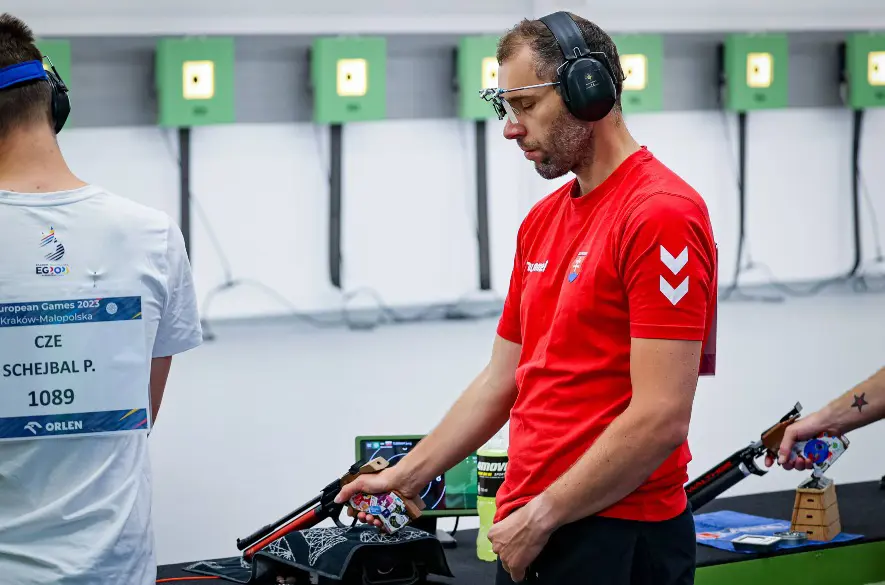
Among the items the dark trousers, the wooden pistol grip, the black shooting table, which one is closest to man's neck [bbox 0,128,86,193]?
the dark trousers

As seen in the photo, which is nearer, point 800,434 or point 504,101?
point 504,101

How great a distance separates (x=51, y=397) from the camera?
1.41 meters

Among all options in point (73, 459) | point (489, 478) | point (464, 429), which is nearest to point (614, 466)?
point (464, 429)

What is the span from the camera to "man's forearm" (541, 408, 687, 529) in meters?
1.31

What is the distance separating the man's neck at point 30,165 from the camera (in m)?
1.43

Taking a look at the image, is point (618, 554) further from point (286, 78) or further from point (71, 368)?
point (286, 78)

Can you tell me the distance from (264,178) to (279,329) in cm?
47

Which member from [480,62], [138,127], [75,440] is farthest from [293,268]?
[75,440]

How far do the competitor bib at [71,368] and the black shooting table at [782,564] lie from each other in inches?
28.4

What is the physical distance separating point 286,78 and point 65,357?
6.43ft

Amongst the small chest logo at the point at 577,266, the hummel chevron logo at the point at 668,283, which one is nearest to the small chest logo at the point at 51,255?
the small chest logo at the point at 577,266

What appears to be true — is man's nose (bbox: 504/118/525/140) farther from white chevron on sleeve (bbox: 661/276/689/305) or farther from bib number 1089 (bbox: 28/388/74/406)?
bib number 1089 (bbox: 28/388/74/406)

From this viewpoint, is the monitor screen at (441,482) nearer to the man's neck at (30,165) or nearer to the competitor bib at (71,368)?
the competitor bib at (71,368)

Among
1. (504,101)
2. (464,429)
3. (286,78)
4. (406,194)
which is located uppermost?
(286,78)
